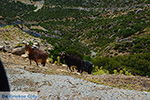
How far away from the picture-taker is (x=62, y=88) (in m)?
9.63

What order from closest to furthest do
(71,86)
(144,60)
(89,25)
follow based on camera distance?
(71,86)
(144,60)
(89,25)

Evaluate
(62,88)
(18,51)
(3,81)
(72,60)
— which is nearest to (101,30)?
(18,51)

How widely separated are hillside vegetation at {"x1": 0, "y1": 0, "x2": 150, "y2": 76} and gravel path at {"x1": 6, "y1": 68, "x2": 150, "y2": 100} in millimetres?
8306

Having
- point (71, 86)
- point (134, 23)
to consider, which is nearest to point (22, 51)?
point (71, 86)

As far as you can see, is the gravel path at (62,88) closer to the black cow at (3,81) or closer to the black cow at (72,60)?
the black cow at (3,81)

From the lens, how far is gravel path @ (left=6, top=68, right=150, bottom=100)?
29.4ft

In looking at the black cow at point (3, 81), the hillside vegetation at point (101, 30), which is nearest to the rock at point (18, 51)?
the hillside vegetation at point (101, 30)

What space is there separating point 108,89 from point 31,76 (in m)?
3.72

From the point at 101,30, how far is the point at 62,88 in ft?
257

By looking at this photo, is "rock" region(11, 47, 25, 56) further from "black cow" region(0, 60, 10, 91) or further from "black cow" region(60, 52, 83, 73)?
"black cow" region(0, 60, 10, 91)

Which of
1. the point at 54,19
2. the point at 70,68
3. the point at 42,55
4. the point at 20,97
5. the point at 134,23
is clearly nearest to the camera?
the point at 20,97

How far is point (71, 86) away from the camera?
9969 mm

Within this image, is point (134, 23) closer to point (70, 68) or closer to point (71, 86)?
point (70, 68)

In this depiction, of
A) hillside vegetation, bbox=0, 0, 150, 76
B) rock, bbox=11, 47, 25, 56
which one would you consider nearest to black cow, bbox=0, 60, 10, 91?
rock, bbox=11, 47, 25, 56
